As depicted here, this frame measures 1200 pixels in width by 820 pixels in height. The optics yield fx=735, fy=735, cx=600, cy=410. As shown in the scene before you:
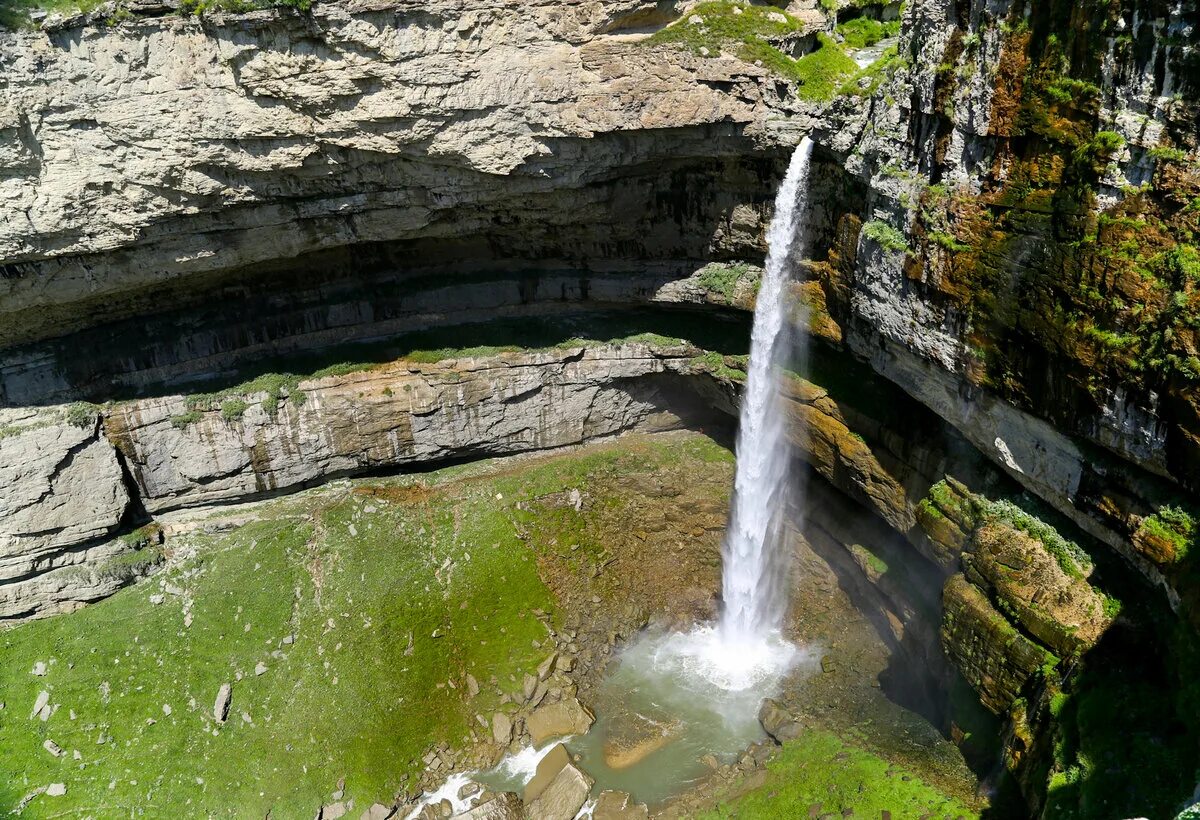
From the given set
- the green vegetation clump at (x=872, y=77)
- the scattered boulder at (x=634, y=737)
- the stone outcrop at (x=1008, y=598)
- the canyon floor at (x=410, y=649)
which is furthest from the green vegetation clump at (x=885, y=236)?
the scattered boulder at (x=634, y=737)


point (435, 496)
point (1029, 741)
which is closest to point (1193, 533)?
point (1029, 741)

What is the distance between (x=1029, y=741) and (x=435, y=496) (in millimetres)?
15815

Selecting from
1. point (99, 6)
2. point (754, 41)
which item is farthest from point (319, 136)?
point (754, 41)

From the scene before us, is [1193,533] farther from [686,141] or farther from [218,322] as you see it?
[218,322]

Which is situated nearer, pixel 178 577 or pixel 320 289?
pixel 178 577

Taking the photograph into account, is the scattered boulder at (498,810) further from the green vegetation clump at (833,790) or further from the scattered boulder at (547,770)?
the green vegetation clump at (833,790)

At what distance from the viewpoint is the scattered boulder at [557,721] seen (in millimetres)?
17391

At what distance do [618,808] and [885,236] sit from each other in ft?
42.9

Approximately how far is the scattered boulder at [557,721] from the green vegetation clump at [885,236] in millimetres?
12590

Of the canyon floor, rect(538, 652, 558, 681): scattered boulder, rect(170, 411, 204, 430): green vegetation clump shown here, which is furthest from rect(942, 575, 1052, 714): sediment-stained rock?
rect(170, 411, 204, 430): green vegetation clump

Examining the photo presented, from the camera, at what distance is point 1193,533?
10438mm

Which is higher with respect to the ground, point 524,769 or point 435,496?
point 435,496

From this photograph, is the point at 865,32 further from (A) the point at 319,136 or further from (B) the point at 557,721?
(B) the point at 557,721

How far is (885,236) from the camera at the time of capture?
1473 centimetres
